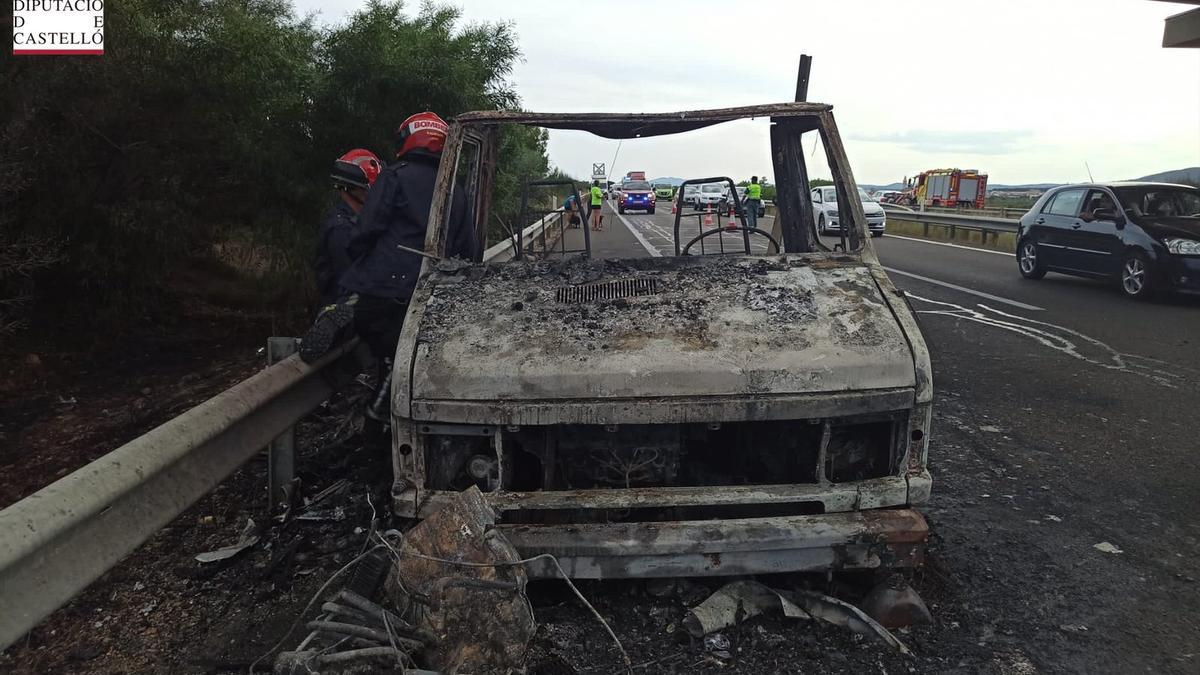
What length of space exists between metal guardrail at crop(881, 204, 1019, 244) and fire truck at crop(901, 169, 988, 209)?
66.5 ft

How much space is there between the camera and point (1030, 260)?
13.3m

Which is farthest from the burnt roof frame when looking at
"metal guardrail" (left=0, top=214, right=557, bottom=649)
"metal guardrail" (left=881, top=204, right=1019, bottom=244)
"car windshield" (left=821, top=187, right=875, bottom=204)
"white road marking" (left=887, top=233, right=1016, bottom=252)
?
"metal guardrail" (left=881, top=204, right=1019, bottom=244)

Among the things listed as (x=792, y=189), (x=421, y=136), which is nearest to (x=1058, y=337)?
(x=792, y=189)

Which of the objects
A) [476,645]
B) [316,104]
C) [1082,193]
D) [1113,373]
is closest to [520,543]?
[476,645]

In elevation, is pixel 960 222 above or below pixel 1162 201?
below

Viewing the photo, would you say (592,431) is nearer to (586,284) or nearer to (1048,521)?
(586,284)

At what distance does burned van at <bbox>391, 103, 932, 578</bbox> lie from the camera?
280cm

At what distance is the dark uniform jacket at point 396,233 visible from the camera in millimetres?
4035

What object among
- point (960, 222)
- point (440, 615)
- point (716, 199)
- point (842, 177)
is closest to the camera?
point (440, 615)

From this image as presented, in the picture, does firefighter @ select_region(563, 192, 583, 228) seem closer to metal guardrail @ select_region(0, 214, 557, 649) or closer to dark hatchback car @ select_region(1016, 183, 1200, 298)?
A: metal guardrail @ select_region(0, 214, 557, 649)

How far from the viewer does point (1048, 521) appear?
154 inches

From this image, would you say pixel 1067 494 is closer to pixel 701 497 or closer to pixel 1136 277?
pixel 701 497

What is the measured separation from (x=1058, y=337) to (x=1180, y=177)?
868 centimetres

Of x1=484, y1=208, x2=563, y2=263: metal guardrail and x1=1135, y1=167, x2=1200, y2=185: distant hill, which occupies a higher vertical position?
x1=1135, y1=167, x2=1200, y2=185: distant hill
